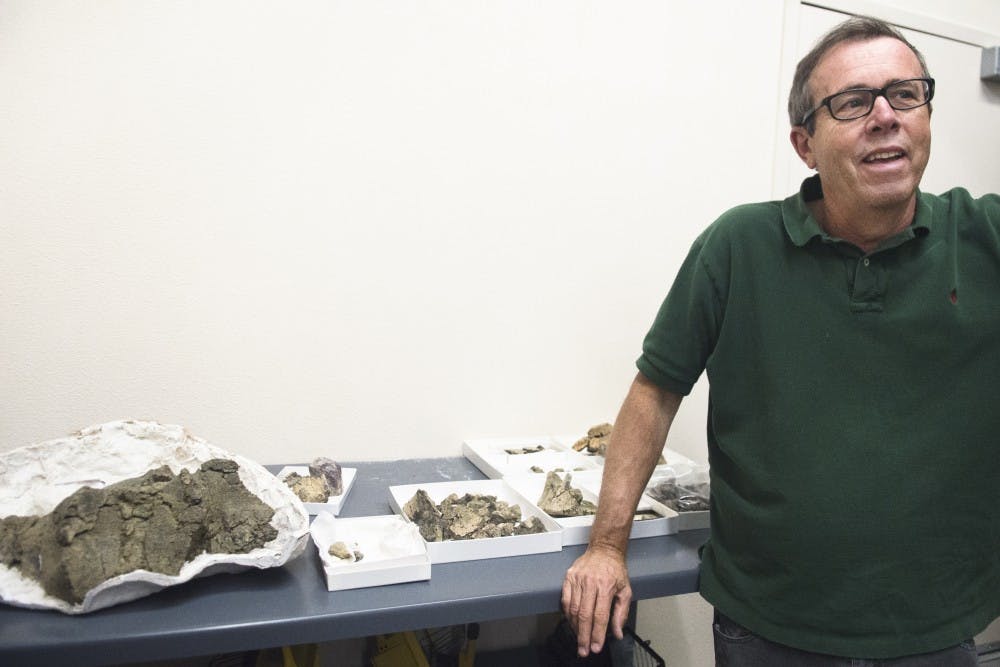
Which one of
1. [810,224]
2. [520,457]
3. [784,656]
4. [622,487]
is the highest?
[810,224]

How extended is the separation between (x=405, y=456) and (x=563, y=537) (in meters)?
0.63

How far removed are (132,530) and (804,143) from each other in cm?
138

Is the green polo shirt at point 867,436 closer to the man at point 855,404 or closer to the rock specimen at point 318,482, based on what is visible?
the man at point 855,404

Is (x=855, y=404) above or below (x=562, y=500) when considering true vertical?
above

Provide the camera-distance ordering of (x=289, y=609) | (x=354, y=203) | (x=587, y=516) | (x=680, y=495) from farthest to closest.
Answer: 1. (x=354, y=203)
2. (x=680, y=495)
3. (x=587, y=516)
4. (x=289, y=609)

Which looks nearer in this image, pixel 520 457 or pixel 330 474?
pixel 330 474

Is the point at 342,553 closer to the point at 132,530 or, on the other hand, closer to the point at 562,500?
the point at 132,530

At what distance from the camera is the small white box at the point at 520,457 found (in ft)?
5.59

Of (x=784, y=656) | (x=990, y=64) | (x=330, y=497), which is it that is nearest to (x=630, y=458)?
(x=784, y=656)

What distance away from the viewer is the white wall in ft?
5.10

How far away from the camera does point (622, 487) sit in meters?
1.32

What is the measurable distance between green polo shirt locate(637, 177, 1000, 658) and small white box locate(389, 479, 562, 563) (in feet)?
1.07

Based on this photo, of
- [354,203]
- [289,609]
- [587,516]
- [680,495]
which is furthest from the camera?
[354,203]

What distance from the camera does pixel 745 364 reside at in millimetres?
1246
